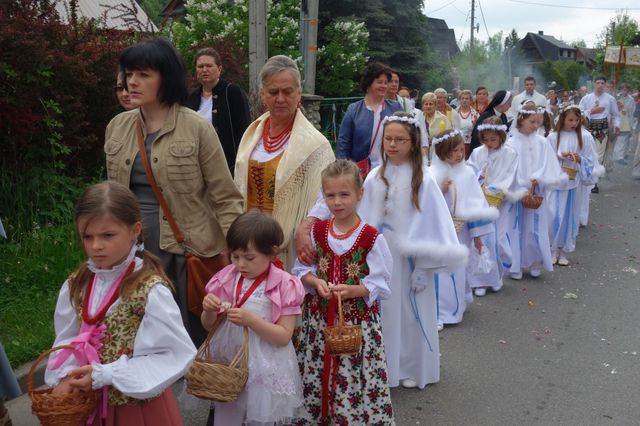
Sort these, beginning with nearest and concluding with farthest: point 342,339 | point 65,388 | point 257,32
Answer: point 65,388
point 342,339
point 257,32

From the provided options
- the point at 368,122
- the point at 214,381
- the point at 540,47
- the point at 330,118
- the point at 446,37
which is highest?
the point at 540,47

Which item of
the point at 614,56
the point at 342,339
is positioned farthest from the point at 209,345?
the point at 614,56

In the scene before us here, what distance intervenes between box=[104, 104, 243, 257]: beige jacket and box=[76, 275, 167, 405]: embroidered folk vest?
919mm

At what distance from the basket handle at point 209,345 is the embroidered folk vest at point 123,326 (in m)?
0.64

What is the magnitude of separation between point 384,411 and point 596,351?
103 inches

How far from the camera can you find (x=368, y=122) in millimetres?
6441

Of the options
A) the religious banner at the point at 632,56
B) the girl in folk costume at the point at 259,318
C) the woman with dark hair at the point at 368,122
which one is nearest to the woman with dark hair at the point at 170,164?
the girl in folk costume at the point at 259,318

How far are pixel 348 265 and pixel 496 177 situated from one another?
13.1 ft

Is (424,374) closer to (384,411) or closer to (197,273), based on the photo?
(384,411)

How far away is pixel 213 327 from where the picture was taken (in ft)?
10.4

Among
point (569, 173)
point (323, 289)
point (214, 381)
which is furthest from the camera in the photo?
point (569, 173)

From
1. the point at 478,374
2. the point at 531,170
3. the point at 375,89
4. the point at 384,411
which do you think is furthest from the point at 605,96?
the point at 384,411

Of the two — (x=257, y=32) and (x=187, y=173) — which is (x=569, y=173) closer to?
(x=257, y=32)

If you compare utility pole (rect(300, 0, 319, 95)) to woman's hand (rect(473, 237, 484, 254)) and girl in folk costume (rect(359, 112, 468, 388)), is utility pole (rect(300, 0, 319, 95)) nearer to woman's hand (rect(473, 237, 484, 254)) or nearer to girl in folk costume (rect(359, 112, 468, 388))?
woman's hand (rect(473, 237, 484, 254))
